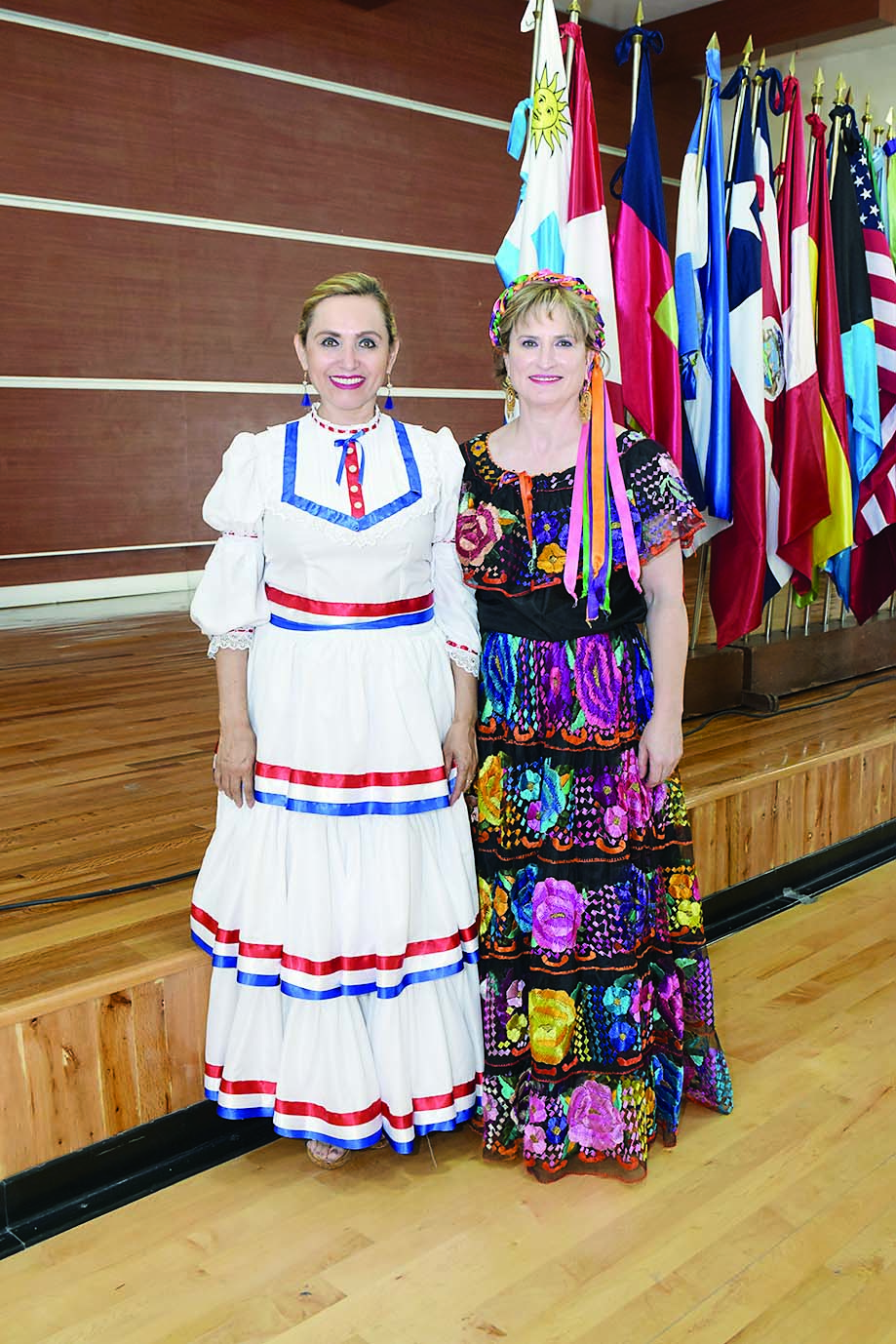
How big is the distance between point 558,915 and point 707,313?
201 centimetres

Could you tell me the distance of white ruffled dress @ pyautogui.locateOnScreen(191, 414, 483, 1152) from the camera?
6.05 feet

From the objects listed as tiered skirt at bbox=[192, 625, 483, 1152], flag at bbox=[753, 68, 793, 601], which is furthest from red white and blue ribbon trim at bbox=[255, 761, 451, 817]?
flag at bbox=[753, 68, 793, 601]

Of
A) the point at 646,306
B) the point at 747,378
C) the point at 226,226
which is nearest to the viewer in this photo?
the point at 646,306

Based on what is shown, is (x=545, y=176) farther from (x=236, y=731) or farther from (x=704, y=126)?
(x=236, y=731)

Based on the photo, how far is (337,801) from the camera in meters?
1.84

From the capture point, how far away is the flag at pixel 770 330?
332 cm

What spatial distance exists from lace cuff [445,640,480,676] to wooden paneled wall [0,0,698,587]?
3.43 meters

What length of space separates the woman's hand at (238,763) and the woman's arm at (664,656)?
2.04 feet

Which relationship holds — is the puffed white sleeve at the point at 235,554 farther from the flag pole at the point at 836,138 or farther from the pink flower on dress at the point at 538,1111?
the flag pole at the point at 836,138

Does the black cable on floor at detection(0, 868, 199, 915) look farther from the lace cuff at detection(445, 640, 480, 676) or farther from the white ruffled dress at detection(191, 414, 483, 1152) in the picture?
the lace cuff at detection(445, 640, 480, 676)

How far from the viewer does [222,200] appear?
5277 mm

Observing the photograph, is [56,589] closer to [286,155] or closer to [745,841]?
[286,155]

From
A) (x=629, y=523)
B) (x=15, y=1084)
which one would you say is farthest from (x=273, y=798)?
(x=629, y=523)

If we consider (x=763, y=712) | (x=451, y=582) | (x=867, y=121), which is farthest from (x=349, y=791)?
(x=867, y=121)
